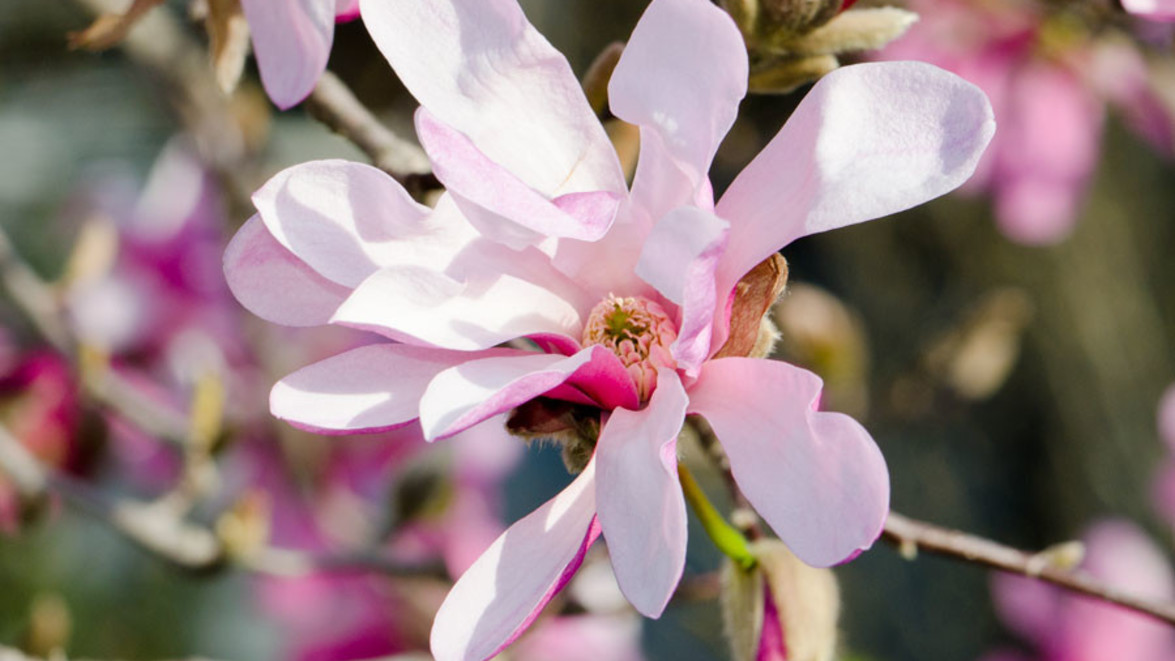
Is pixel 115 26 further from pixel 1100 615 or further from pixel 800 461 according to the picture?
pixel 1100 615

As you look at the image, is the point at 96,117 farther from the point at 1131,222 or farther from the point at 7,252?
the point at 1131,222

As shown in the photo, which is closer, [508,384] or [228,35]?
[508,384]

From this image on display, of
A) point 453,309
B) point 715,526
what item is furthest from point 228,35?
point 715,526

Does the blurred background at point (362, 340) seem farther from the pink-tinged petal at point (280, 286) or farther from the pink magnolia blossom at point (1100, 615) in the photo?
the pink-tinged petal at point (280, 286)

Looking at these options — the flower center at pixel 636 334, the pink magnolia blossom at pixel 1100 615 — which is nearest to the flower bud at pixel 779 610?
the flower center at pixel 636 334

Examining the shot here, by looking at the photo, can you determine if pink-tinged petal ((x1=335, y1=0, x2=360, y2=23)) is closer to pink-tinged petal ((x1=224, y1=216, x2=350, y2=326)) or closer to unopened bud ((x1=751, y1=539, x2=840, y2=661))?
pink-tinged petal ((x1=224, y1=216, x2=350, y2=326))

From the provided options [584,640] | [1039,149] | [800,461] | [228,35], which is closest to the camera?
[800,461]

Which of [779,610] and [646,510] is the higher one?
[646,510]
